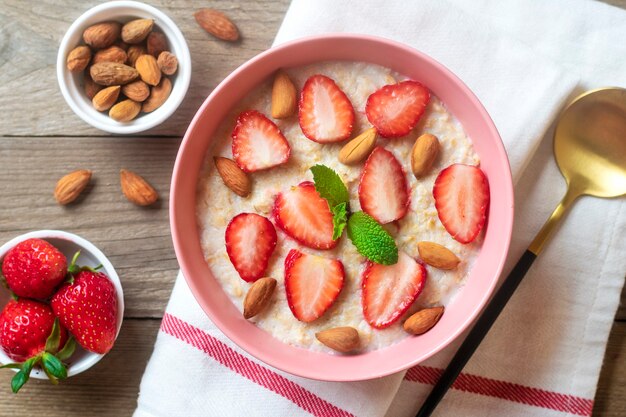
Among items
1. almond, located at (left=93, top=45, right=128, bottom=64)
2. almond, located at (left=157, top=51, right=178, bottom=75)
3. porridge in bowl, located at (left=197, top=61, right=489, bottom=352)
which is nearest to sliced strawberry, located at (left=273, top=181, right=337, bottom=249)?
porridge in bowl, located at (left=197, top=61, right=489, bottom=352)

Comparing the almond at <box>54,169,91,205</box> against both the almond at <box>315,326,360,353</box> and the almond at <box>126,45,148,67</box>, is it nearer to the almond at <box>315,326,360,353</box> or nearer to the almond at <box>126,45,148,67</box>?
the almond at <box>126,45,148,67</box>

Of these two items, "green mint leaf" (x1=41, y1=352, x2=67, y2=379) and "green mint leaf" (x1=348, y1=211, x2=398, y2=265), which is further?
"green mint leaf" (x1=41, y1=352, x2=67, y2=379)

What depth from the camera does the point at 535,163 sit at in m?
1.42

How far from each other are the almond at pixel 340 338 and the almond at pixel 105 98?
25.8 inches

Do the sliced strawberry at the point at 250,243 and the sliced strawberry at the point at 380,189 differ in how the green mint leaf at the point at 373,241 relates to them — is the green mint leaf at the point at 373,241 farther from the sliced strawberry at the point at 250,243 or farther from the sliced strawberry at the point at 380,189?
the sliced strawberry at the point at 250,243

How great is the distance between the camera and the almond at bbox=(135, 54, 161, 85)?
1417mm

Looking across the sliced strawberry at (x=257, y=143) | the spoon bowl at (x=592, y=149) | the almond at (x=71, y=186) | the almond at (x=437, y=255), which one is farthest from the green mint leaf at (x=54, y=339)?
the spoon bowl at (x=592, y=149)

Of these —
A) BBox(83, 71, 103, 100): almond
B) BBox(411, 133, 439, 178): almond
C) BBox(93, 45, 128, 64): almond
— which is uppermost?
BBox(411, 133, 439, 178): almond

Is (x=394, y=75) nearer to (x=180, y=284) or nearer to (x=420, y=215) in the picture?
(x=420, y=215)

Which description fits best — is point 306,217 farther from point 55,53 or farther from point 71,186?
point 55,53

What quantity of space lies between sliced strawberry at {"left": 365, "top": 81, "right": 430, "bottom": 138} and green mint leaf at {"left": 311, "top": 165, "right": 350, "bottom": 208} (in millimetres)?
130

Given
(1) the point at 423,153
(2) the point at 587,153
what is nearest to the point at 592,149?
(2) the point at 587,153

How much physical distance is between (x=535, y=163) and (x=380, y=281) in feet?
1.47

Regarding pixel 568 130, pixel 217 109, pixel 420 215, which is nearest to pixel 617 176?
pixel 568 130
